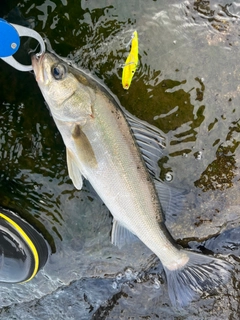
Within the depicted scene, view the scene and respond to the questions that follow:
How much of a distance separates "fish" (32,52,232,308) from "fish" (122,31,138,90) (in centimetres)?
16

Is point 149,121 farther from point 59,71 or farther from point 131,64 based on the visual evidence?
point 59,71

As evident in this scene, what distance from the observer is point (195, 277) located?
285cm

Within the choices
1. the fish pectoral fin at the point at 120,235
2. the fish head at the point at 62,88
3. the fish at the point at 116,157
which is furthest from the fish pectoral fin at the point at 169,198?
the fish head at the point at 62,88

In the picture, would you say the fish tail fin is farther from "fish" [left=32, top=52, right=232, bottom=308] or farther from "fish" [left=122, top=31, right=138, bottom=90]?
"fish" [left=122, top=31, right=138, bottom=90]

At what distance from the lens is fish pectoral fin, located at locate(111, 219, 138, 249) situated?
274cm

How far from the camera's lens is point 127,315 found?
3203mm

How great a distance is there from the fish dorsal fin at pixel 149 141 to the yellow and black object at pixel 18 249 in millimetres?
1163

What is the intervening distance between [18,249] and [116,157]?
125 centimetres

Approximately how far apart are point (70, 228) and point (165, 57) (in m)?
1.61

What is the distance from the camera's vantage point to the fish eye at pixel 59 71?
A: 225 centimetres

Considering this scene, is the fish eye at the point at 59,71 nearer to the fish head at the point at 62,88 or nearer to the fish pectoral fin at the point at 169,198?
the fish head at the point at 62,88

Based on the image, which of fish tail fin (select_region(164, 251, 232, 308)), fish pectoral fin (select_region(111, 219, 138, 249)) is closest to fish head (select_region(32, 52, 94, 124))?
fish pectoral fin (select_region(111, 219, 138, 249))

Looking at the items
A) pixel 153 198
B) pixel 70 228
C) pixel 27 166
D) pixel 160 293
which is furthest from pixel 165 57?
pixel 160 293

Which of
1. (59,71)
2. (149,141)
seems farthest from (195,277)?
(59,71)
